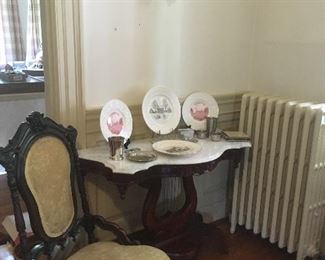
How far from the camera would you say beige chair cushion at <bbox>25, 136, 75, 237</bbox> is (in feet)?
4.72

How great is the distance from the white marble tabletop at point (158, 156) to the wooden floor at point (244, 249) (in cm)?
61

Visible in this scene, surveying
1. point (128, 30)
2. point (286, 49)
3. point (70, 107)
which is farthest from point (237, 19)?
point (70, 107)

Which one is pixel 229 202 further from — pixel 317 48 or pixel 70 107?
pixel 70 107

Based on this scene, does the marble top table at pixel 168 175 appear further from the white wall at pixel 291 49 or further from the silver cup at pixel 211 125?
the white wall at pixel 291 49

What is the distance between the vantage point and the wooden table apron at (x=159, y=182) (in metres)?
1.67

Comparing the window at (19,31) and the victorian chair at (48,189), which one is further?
the window at (19,31)

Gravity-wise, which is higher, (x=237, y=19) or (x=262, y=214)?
(x=237, y=19)

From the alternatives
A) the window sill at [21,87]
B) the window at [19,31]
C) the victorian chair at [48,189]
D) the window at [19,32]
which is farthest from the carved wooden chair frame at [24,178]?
the window at [19,31]

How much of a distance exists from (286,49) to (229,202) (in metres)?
1.16

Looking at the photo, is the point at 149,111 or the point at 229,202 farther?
the point at 229,202

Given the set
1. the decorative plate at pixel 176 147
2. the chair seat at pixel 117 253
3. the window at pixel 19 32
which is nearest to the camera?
the chair seat at pixel 117 253

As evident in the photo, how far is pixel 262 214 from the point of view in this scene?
2.24 metres

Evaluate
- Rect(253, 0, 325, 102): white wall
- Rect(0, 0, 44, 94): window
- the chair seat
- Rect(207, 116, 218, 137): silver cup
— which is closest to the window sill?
Rect(0, 0, 44, 94): window

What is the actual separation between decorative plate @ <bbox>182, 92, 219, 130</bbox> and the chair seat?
2.93ft
